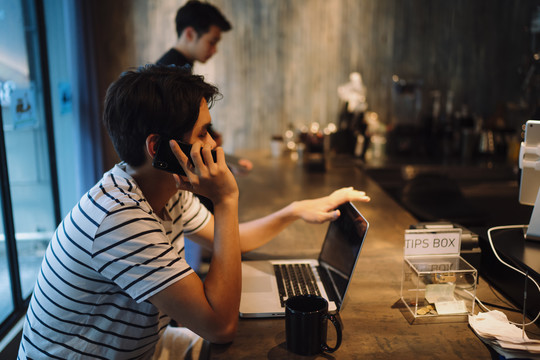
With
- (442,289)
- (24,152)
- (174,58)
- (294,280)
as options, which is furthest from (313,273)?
(24,152)

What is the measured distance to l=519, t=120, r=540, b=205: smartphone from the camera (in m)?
1.23

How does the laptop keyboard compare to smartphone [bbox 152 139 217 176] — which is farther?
the laptop keyboard

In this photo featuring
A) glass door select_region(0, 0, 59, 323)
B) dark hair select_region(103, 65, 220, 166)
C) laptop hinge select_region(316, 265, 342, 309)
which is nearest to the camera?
dark hair select_region(103, 65, 220, 166)

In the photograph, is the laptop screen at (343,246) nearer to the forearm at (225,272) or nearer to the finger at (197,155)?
the forearm at (225,272)

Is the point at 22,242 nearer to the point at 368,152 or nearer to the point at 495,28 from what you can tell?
the point at 368,152

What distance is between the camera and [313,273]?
136 cm

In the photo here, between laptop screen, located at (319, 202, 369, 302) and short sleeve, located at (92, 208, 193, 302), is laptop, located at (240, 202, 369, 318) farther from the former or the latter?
short sleeve, located at (92, 208, 193, 302)

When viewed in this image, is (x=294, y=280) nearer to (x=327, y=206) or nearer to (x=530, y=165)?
(x=327, y=206)

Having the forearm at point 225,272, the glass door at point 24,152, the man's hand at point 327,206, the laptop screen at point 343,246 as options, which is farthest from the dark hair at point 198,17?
the forearm at point 225,272

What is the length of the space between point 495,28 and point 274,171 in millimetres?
2165

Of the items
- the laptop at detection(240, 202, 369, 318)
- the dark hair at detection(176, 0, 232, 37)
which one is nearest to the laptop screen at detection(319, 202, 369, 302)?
the laptop at detection(240, 202, 369, 318)

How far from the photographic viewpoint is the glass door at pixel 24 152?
2445 mm

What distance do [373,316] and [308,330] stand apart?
234 millimetres

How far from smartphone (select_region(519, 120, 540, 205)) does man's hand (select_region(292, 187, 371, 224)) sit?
1.36 feet
